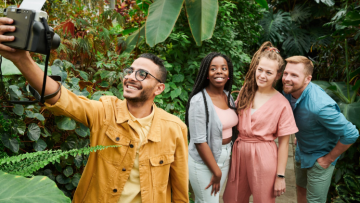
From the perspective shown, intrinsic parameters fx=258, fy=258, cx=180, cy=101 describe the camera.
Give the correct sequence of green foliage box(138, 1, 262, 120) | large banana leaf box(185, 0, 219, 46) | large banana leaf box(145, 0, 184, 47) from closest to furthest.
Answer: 1. large banana leaf box(145, 0, 184, 47)
2. large banana leaf box(185, 0, 219, 46)
3. green foliage box(138, 1, 262, 120)

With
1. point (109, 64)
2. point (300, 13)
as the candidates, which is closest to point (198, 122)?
point (109, 64)

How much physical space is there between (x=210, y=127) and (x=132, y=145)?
34.1 inches

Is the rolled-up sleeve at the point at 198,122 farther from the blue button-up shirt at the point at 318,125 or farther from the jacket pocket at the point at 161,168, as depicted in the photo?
the blue button-up shirt at the point at 318,125

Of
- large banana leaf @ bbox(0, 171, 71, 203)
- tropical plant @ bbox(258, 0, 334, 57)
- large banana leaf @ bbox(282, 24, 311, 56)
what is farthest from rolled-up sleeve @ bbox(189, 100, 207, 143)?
large banana leaf @ bbox(282, 24, 311, 56)

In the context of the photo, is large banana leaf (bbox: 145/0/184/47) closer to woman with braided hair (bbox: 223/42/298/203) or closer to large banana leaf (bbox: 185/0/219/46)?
large banana leaf (bbox: 185/0/219/46)

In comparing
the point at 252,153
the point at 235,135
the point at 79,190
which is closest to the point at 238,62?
the point at 235,135

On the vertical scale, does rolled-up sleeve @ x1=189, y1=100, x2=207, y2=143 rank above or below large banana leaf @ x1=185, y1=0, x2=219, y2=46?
below

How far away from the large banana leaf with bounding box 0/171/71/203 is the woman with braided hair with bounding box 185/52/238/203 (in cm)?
150

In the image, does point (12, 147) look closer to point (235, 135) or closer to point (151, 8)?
point (235, 135)

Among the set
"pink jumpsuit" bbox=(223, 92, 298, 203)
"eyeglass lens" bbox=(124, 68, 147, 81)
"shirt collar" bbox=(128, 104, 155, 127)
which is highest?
"eyeglass lens" bbox=(124, 68, 147, 81)

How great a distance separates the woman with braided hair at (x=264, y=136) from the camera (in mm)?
2123

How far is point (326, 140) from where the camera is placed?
7.69 feet

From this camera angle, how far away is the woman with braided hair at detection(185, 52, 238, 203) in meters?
2.14

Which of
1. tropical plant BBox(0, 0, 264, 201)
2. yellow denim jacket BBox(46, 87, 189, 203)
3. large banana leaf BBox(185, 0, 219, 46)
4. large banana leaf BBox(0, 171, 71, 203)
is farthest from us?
large banana leaf BBox(185, 0, 219, 46)
